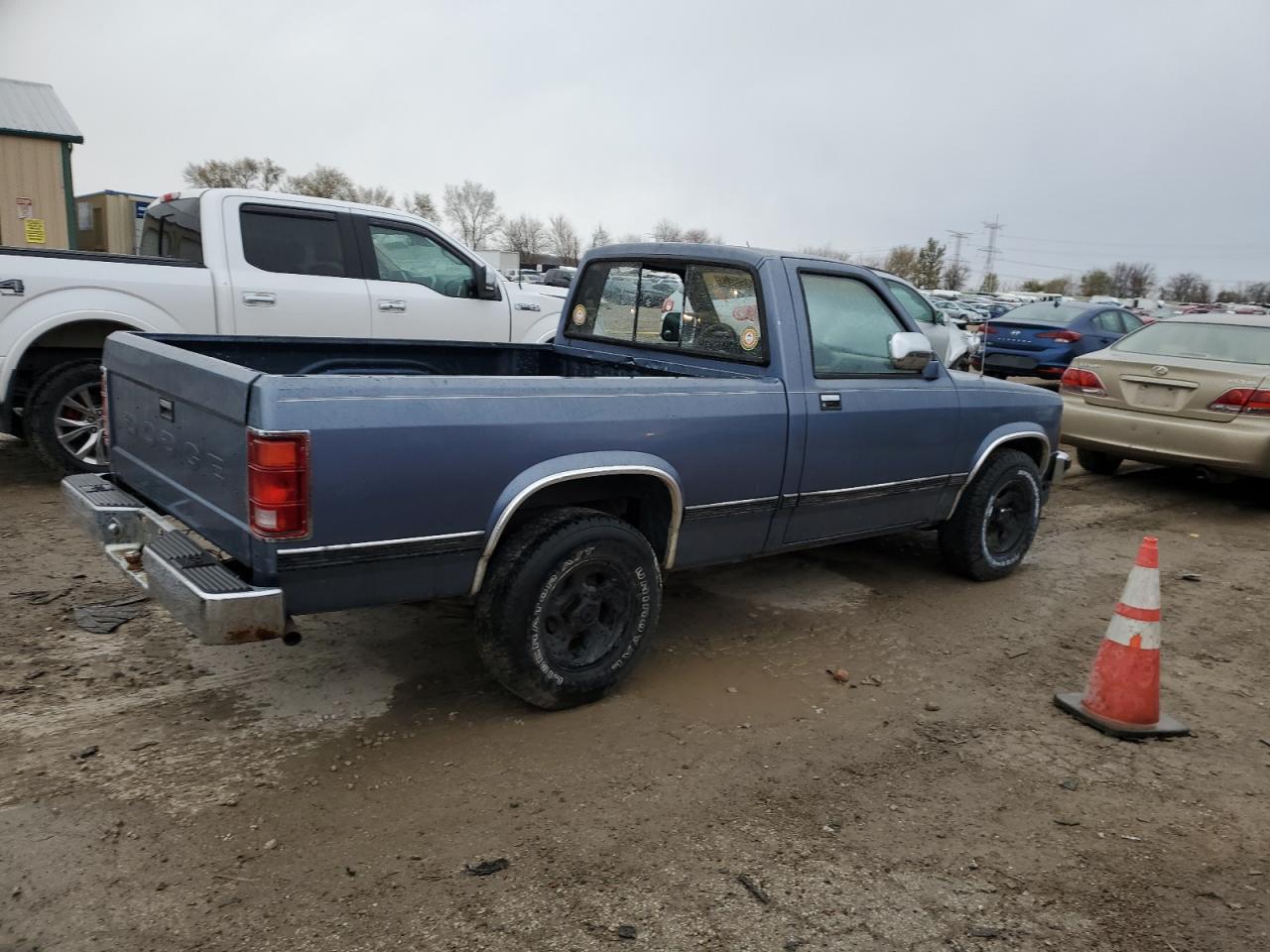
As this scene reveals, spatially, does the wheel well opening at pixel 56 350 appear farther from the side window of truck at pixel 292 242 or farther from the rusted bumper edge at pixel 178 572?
the rusted bumper edge at pixel 178 572

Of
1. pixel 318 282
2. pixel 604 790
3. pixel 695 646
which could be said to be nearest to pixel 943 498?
pixel 695 646

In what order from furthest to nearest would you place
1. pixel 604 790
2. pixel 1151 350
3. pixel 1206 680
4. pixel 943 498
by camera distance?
pixel 1151 350 < pixel 943 498 < pixel 1206 680 < pixel 604 790

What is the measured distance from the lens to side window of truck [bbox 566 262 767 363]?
173 inches

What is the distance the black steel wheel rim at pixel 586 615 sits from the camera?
352 cm

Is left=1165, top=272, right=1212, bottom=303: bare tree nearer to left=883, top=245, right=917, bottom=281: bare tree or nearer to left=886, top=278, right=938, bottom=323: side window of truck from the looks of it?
left=883, top=245, right=917, bottom=281: bare tree

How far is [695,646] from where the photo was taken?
444 cm

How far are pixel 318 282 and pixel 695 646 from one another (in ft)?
14.4

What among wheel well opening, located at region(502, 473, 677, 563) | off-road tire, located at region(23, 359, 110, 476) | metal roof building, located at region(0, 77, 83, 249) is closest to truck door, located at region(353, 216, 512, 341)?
off-road tire, located at region(23, 359, 110, 476)

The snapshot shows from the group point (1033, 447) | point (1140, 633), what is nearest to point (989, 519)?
point (1033, 447)

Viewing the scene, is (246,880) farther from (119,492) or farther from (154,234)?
(154,234)

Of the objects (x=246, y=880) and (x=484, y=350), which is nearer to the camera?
(x=246, y=880)

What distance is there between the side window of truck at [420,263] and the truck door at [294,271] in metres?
0.25

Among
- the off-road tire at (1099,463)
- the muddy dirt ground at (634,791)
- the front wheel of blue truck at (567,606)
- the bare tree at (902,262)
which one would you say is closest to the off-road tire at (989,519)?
the muddy dirt ground at (634,791)

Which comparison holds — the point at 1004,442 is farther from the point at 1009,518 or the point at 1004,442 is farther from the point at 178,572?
the point at 178,572
